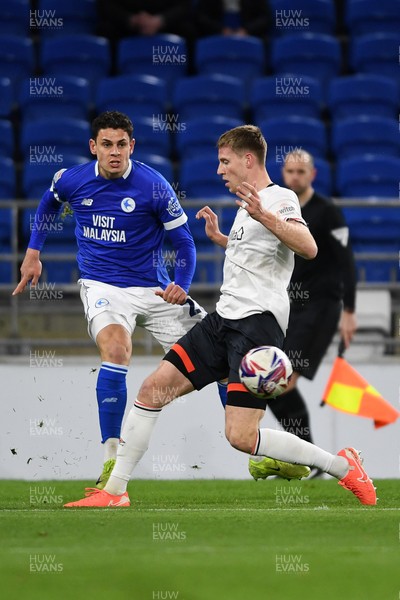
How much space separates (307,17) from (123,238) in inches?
324

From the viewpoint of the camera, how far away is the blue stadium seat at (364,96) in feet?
45.7

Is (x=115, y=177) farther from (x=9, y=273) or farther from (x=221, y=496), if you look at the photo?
(x=9, y=273)

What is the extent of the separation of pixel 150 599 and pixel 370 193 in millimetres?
8761

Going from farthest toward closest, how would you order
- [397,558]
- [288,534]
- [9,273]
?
[9,273] → [288,534] → [397,558]

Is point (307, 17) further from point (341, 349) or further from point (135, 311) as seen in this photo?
point (135, 311)

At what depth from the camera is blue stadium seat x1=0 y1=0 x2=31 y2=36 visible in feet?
49.2

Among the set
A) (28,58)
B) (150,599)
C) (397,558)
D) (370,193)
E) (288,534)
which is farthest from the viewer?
(28,58)

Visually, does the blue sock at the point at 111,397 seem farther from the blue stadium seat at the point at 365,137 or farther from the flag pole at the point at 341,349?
the blue stadium seat at the point at 365,137

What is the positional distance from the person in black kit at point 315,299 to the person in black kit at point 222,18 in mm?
5770

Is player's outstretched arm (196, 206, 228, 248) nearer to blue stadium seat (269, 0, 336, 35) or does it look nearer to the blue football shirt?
the blue football shirt

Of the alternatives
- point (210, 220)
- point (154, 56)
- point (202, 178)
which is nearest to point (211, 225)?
point (210, 220)

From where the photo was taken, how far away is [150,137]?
13.2m

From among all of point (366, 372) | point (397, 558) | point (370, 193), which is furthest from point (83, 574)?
point (370, 193)

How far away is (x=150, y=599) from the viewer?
14.5 feet
